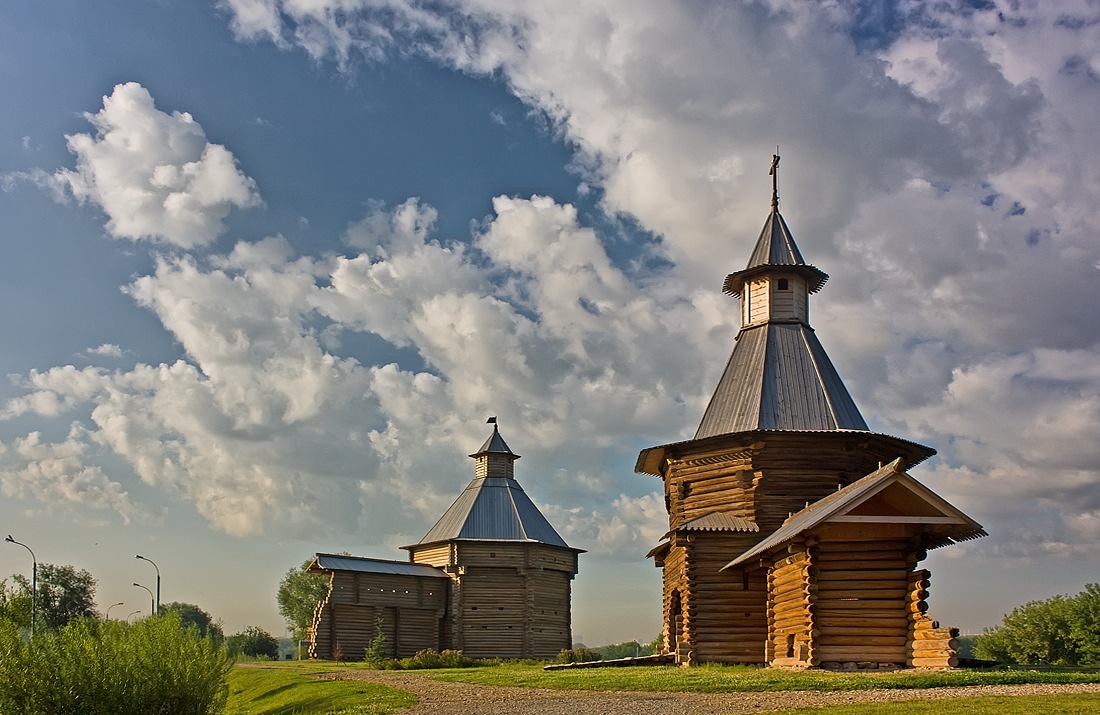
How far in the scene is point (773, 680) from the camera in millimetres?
17891

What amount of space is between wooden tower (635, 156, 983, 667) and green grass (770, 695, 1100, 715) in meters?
7.82

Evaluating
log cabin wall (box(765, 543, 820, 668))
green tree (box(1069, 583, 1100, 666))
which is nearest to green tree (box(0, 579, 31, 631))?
log cabin wall (box(765, 543, 820, 668))

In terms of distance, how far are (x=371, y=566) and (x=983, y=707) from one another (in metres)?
34.4

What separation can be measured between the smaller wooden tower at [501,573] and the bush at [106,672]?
29.6m

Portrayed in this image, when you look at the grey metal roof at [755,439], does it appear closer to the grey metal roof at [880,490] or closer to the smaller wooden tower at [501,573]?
the grey metal roof at [880,490]

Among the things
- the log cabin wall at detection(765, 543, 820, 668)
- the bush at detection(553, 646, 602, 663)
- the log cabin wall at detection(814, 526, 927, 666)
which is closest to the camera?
the log cabin wall at detection(814, 526, 927, 666)

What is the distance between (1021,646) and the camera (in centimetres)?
5375

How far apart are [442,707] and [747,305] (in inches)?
839

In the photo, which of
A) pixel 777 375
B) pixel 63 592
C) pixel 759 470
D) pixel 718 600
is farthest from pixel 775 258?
pixel 63 592

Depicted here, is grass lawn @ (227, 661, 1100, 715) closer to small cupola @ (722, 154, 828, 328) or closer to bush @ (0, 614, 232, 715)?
bush @ (0, 614, 232, 715)

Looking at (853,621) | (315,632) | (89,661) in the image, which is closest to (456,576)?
(315,632)

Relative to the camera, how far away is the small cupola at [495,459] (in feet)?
176

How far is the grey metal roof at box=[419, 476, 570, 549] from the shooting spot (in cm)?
4875

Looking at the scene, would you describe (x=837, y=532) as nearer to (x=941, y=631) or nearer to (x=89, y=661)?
(x=941, y=631)
